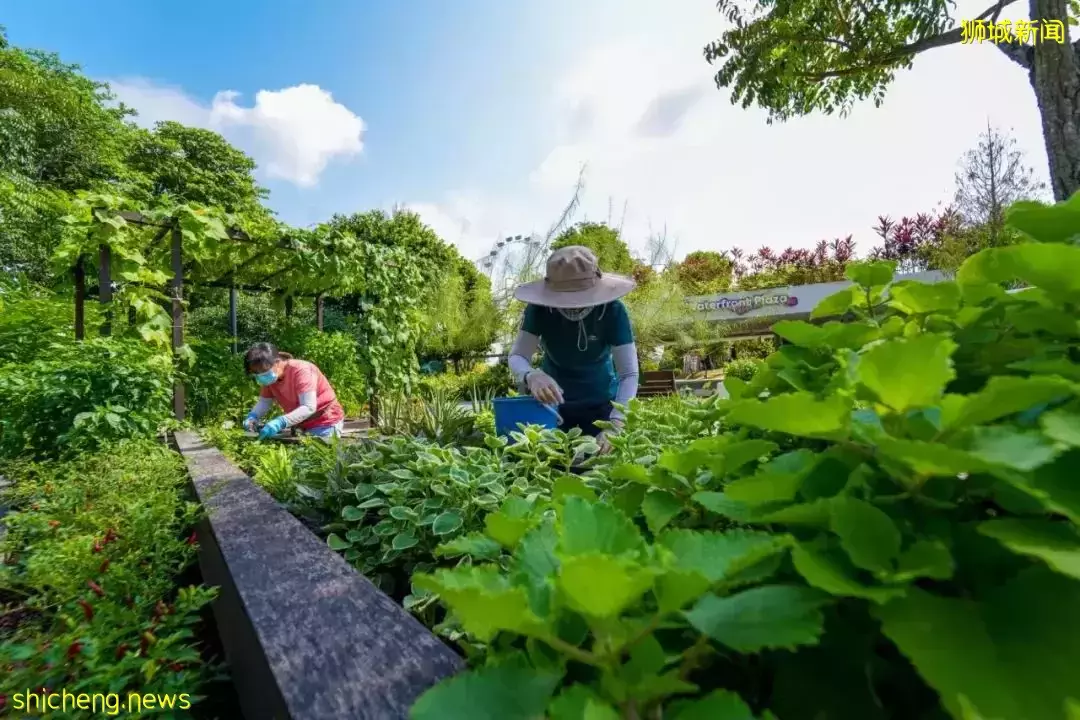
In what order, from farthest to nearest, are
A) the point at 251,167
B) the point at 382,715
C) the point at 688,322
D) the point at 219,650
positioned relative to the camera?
the point at 251,167, the point at 688,322, the point at 219,650, the point at 382,715

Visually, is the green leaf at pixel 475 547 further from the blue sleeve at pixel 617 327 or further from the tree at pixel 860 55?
the tree at pixel 860 55

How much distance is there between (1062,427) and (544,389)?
2133mm

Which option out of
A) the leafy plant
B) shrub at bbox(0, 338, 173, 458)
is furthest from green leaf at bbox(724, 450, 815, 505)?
shrub at bbox(0, 338, 173, 458)

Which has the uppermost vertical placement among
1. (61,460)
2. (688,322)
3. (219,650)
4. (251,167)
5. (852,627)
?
(251,167)

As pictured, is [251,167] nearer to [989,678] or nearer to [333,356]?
[333,356]

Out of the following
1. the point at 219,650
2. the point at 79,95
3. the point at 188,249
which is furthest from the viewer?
the point at 79,95

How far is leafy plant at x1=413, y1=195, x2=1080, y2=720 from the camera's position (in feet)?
0.94

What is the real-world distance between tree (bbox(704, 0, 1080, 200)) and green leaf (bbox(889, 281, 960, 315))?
19.3 feet

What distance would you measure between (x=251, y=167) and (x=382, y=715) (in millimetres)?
30079

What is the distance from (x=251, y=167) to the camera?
85.0ft

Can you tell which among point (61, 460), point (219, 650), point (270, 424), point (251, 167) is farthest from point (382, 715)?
point (251, 167)

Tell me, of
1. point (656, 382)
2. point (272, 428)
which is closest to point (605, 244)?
point (656, 382)

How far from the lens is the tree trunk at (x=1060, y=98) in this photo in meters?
4.67

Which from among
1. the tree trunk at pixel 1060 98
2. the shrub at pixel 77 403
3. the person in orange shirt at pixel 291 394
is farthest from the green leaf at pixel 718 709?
the tree trunk at pixel 1060 98
